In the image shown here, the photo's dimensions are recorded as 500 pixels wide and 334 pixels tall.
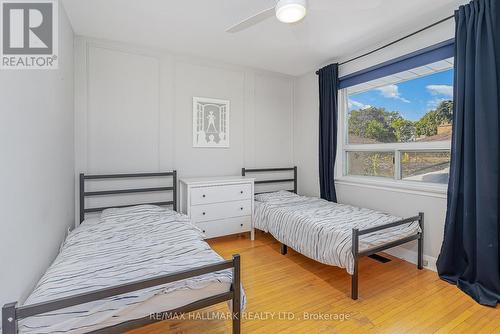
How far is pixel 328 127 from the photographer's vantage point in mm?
3770

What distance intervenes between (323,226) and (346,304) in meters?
0.70

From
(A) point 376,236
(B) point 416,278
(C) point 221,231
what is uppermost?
(A) point 376,236

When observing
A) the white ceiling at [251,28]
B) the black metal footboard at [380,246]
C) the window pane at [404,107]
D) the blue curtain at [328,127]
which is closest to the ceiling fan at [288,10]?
the white ceiling at [251,28]

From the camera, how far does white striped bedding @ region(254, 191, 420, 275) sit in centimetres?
232

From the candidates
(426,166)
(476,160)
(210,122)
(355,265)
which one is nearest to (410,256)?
(426,166)

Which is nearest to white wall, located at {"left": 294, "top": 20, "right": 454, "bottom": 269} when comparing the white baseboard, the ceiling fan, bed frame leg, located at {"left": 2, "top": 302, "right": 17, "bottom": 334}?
the white baseboard

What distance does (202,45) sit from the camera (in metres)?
3.22

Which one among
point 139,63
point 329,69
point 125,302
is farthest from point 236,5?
point 125,302

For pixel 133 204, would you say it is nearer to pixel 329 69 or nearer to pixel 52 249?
pixel 52 249

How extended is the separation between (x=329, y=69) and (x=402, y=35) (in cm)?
103

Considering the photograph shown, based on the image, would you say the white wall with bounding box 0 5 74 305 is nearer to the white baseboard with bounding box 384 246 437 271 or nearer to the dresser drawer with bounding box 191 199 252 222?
the dresser drawer with bounding box 191 199 252 222

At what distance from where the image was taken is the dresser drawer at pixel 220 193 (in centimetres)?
321

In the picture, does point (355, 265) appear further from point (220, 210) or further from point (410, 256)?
point (220, 210)

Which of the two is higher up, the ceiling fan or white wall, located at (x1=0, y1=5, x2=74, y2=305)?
the ceiling fan
